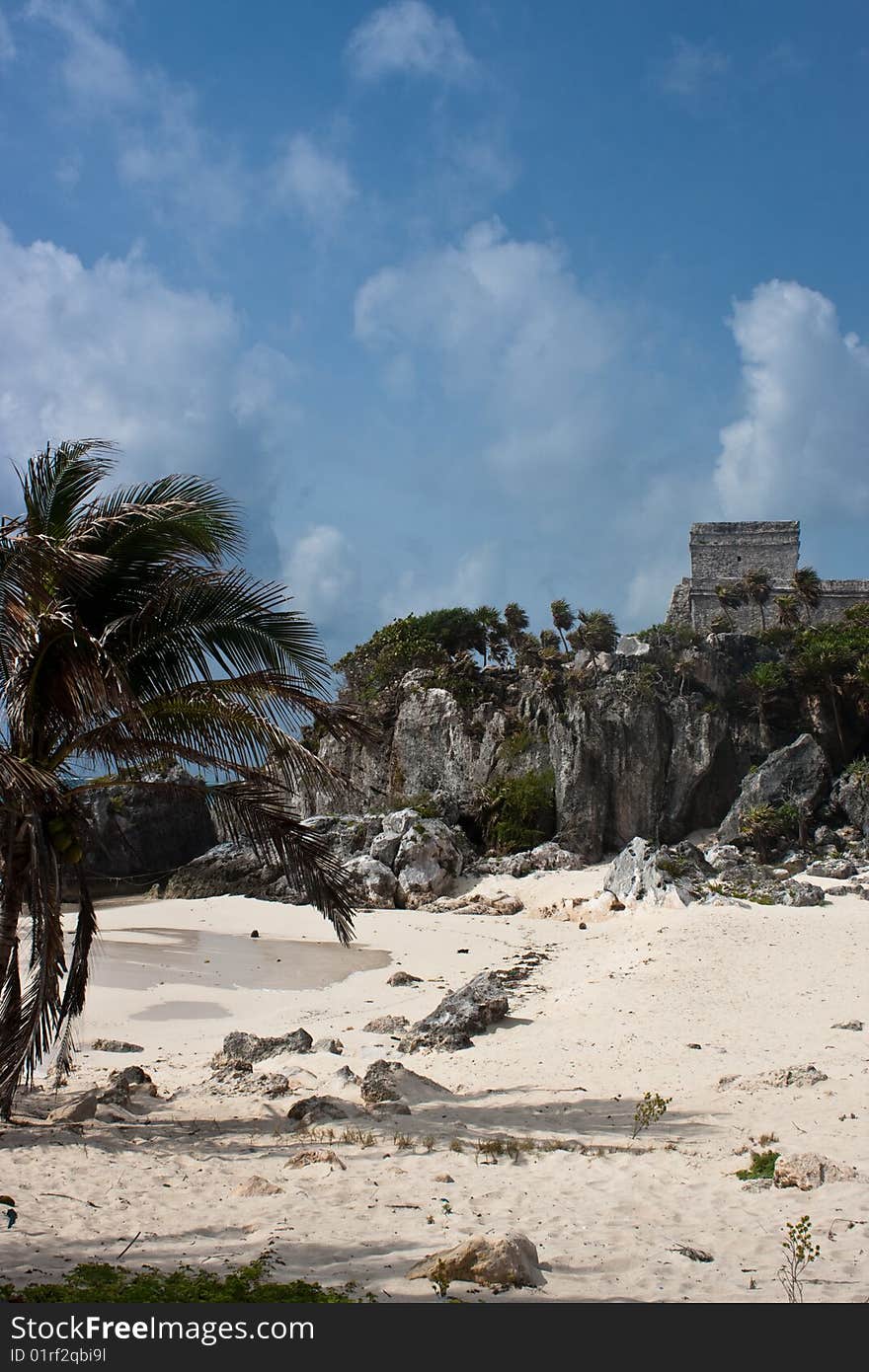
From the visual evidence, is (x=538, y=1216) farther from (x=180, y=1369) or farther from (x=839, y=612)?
(x=839, y=612)

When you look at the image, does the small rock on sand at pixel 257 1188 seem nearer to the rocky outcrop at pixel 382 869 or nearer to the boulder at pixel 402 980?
the boulder at pixel 402 980

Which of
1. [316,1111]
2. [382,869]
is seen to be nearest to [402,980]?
[316,1111]

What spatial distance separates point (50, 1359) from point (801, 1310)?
2.99m

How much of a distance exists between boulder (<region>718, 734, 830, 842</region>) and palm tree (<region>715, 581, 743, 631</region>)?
13.9 meters

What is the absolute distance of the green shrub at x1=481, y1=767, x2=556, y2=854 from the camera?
3397cm

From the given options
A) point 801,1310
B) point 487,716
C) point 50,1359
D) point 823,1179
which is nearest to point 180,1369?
point 50,1359

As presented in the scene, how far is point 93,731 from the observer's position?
7.63m

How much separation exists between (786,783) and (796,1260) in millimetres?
30170

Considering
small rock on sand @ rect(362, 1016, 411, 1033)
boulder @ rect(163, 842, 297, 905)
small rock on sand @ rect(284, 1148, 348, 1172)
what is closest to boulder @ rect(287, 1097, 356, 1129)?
small rock on sand @ rect(284, 1148, 348, 1172)

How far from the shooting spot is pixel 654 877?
20.6 metres

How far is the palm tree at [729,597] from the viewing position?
153 feet

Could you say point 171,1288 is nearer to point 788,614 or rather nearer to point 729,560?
point 788,614

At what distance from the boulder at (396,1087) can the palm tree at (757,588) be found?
3988 cm

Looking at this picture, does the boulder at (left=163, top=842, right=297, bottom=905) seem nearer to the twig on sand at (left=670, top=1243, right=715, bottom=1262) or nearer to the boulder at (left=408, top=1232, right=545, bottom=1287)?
the twig on sand at (left=670, top=1243, right=715, bottom=1262)
